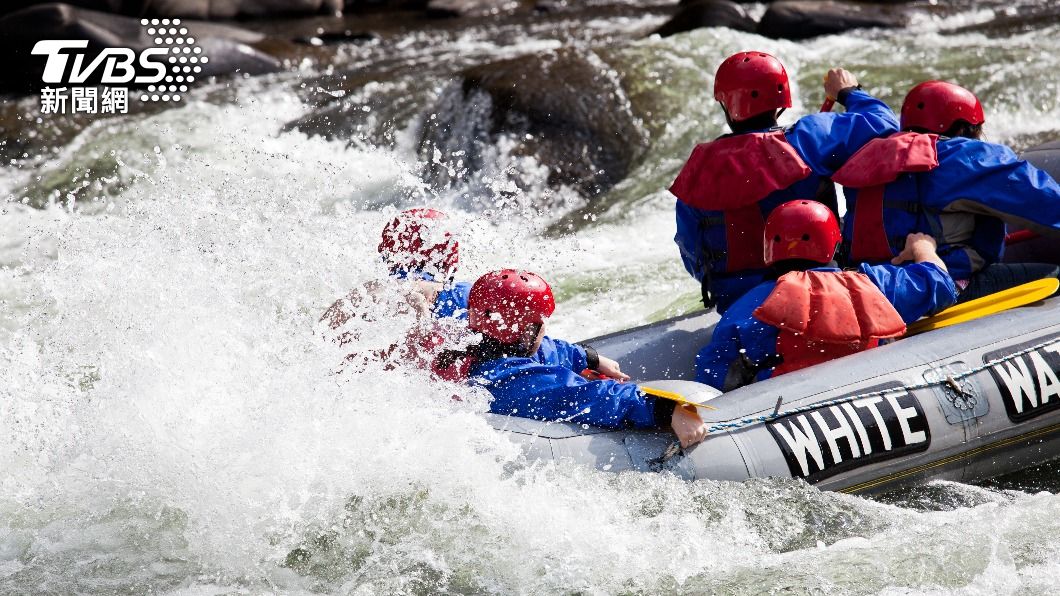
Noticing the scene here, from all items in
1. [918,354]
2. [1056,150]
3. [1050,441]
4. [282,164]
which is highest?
[1056,150]

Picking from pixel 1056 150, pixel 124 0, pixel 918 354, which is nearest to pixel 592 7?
pixel 124 0

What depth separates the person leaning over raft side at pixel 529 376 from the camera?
14.7 ft

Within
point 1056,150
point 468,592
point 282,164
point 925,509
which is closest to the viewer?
point 468,592

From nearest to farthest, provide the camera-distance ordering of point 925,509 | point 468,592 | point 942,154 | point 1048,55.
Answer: point 468,592
point 925,509
point 942,154
point 1048,55

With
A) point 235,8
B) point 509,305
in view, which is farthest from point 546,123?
point 235,8

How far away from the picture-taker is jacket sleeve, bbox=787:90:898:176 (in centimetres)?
543

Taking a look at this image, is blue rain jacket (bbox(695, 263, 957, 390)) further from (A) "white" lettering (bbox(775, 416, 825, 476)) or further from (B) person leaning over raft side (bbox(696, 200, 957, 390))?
(A) "white" lettering (bbox(775, 416, 825, 476))

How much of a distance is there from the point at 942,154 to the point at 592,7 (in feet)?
32.4

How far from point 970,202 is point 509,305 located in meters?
2.15

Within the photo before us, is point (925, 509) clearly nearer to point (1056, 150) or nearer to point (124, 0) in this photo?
point (1056, 150)

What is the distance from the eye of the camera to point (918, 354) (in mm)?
4848

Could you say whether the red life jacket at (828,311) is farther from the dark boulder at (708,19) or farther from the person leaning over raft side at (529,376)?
the dark boulder at (708,19)

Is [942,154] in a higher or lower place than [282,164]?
higher

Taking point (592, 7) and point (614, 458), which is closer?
point (614, 458)
